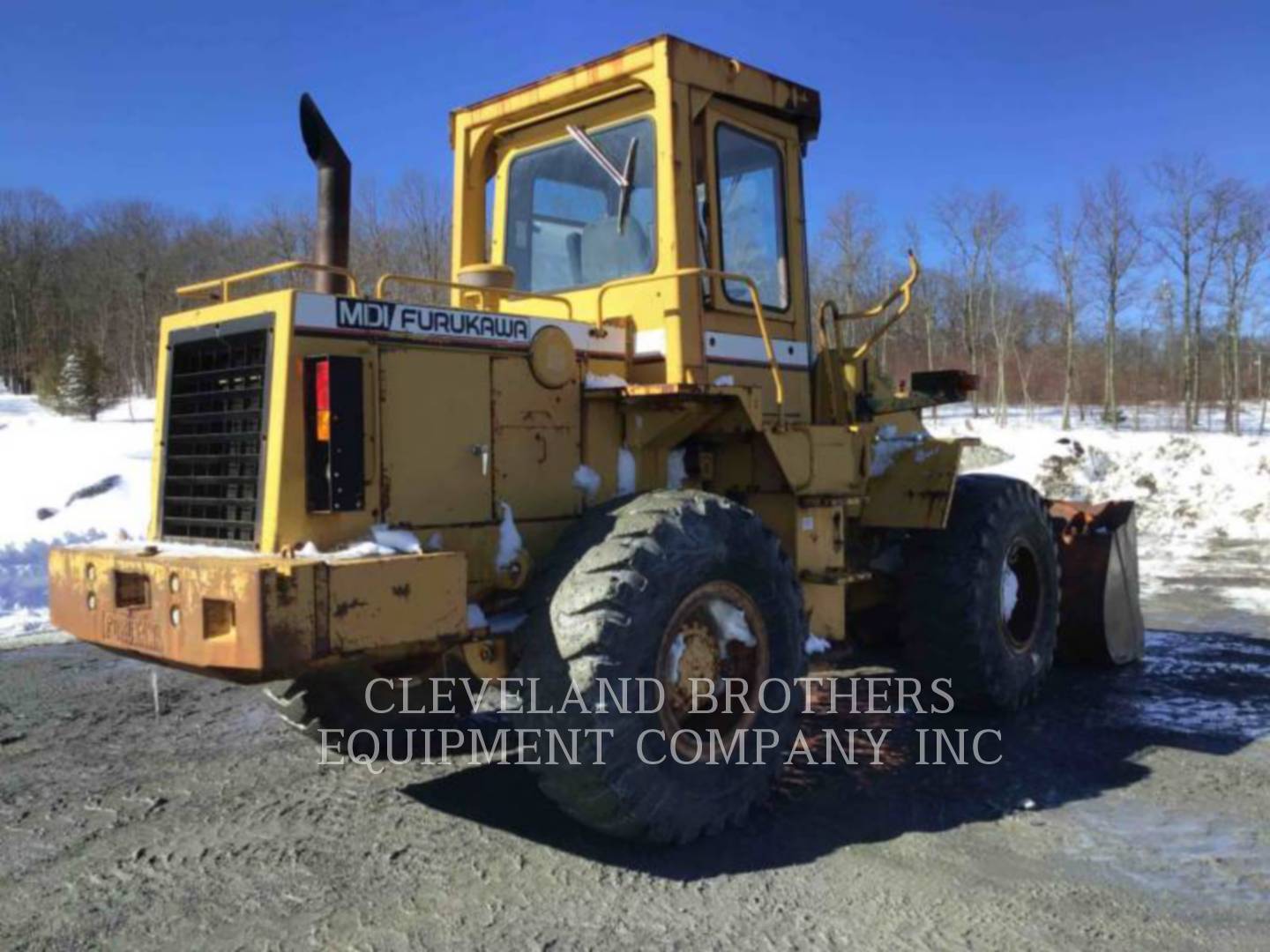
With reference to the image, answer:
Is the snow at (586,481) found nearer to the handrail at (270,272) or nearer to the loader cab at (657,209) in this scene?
the loader cab at (657,209)

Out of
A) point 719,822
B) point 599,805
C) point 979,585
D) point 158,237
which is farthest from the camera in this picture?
point 158,237

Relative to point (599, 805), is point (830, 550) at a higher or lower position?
higher

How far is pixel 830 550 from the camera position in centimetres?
552

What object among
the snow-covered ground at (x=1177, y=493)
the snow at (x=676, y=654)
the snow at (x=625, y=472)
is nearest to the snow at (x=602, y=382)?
the snow at (x=625, y=472)

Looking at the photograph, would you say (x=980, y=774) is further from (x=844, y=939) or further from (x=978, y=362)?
(x=978, y=362)

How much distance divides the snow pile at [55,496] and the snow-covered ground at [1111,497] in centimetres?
2

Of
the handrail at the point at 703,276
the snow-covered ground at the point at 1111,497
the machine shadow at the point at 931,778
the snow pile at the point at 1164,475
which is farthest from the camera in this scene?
the snow pile at the point at 1164,475

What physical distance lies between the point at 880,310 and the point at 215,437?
3433 millimetres

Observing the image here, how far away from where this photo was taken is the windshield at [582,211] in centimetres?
517

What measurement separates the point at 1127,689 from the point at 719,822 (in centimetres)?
378

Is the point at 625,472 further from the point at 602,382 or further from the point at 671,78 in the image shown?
the point at 671,78

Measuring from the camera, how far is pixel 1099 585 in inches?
285

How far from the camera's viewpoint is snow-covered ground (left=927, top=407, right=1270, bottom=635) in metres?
11.2

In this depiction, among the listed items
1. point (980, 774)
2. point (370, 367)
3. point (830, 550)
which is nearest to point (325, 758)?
point (370, 367)
